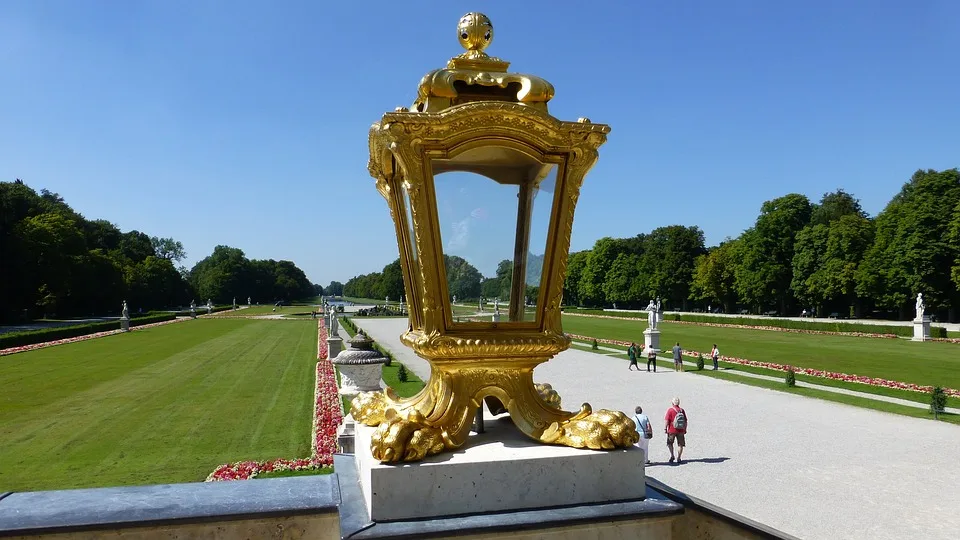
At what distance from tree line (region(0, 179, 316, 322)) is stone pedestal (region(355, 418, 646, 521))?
63.6m

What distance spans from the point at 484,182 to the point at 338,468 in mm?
1881

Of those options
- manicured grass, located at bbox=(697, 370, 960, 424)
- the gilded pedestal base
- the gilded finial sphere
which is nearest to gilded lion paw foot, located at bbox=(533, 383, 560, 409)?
the gilded pedestal base

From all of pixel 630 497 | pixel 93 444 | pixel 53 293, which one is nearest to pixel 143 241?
pixel 53 293

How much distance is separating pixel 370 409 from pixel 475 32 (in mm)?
2371

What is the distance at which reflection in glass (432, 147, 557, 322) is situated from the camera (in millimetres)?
3568

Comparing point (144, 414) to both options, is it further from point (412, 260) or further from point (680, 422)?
point (412, 260)

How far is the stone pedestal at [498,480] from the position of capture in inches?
113

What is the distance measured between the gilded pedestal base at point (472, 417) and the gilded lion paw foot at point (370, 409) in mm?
19

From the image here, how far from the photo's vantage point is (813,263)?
64.6 meters

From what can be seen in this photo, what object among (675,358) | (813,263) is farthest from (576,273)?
(675,358)

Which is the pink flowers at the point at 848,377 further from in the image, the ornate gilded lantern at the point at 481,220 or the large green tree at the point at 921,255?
the large green tree at the point at 921,255

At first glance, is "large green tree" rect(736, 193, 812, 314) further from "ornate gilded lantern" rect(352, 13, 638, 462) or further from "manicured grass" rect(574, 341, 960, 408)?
"ornate gilded lantern" rect(352, 13, 638, 462)

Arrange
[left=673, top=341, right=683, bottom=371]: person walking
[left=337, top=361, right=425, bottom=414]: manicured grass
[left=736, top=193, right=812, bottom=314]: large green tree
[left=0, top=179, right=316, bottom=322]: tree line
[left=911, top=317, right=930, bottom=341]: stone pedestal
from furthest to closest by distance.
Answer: [left=736, top=193, right=812, bottom=314]: large green tree
[left=0, top=179, right=316, bottom=322]: tree line
[left=911, top=317, right=930, bottom=341]: stone pedestal
[left=673, top=341, right=683, bottom=371]: person walking
[left=337, top=361, right=425, bottom=414]: manicured grass

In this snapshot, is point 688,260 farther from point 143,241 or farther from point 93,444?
point 143,241
